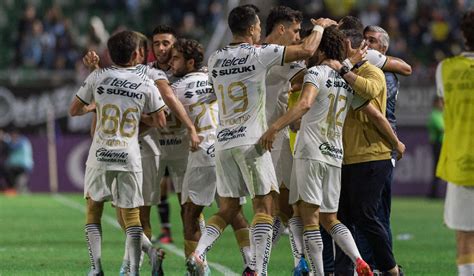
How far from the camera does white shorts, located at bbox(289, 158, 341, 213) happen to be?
1027 centimetres

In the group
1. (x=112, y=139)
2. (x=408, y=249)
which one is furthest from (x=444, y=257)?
(x=112, y=139)

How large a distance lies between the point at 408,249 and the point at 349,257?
216 inches

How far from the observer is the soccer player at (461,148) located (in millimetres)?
8602

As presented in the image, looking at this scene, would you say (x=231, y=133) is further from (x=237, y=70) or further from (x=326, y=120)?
(x=326, y=120)

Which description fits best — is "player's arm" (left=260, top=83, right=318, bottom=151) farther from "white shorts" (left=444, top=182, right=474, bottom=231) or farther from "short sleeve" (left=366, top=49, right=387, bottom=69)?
"white shorts" (left=444, top=182, right=474, bottom=231)

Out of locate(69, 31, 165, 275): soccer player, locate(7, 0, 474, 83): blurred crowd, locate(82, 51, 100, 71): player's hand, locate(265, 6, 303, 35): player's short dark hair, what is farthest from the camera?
locate(7, 0, 474, 83): blurred crowd

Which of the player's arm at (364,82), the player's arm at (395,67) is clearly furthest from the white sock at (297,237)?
the player's arm at (395,67)

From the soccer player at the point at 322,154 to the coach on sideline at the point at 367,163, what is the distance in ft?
0.54

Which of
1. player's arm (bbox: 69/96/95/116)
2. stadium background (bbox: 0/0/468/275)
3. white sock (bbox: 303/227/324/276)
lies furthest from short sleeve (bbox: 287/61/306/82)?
stadium background (bbox: 0/0/468/275)

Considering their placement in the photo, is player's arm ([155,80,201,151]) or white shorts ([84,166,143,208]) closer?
white shorts ([84,166,143,208])

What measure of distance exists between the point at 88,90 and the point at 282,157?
195 cm

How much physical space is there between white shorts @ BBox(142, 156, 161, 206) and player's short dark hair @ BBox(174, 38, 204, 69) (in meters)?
1.03

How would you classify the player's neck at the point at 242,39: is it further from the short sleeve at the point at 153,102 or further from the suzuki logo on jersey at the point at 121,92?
the suzuki logo on jersey at the point at 121,92

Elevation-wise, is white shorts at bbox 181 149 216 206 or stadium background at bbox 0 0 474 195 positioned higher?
white shorts at bbox 181 149 216 206
